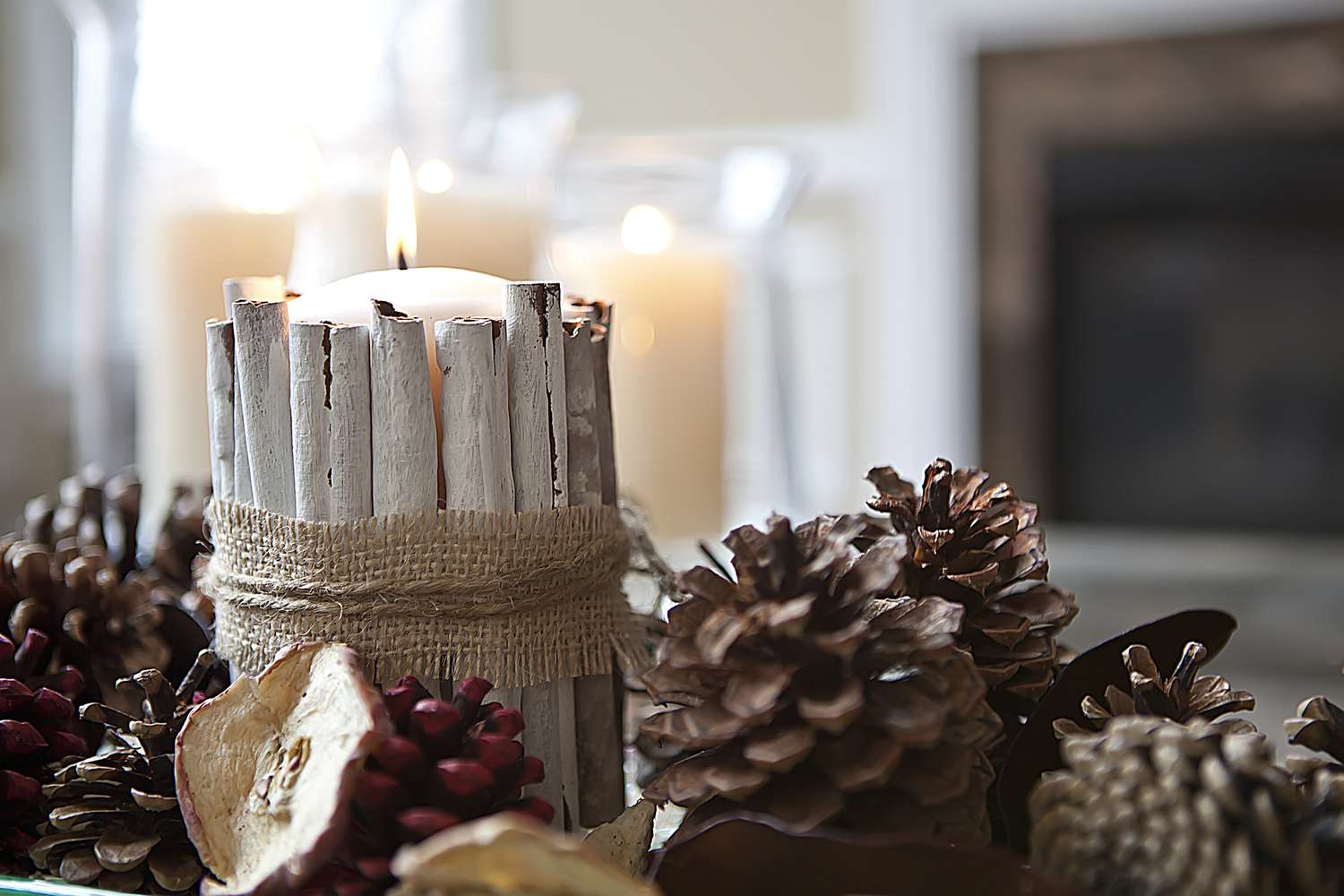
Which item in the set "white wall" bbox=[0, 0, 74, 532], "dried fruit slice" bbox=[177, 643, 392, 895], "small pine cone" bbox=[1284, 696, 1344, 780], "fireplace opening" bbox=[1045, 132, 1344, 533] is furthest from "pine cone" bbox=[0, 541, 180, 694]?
"fireplace opening" bbox=[1045, 132, 1344, 533]

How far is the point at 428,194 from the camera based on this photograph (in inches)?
22.2

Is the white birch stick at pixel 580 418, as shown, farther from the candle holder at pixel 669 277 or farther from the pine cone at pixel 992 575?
the candle holder at pixel 669 277

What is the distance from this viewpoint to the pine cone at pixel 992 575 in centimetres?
33

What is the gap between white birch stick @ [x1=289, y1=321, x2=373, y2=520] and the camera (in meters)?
0.32

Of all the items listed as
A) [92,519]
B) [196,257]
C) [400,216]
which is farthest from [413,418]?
[196,257]

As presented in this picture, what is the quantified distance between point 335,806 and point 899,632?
0.41 feet

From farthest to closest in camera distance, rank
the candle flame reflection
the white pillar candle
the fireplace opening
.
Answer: the fireplace opening < the candle flame reflection < the white pillar candle

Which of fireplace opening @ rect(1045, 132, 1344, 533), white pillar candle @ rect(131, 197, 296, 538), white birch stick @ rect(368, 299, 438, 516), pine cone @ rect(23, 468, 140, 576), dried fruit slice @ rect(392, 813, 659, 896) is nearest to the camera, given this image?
dried fruit slice @ rect(392, 813, 659, 896)

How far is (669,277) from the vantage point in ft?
2.44

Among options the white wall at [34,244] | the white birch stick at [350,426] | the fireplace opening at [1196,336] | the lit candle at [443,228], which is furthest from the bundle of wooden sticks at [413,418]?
the fireplace opening at [1196,336]

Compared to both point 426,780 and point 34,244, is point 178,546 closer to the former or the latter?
point 426,780

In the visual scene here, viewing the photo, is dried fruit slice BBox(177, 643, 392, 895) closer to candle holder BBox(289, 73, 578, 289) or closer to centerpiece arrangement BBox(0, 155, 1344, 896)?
centerpiece arrangement BBox(0, 155, 1344, 896)

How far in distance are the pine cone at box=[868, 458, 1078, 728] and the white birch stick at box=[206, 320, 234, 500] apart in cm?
17

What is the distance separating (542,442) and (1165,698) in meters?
0.17
